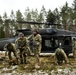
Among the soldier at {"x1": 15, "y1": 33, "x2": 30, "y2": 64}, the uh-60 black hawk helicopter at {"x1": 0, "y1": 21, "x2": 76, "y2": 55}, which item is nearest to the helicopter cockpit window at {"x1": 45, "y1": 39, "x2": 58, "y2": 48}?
the uh-60 black hawk helicopter at {"x1": 0, "y1": 21, "x2": 76, "y2": 55}

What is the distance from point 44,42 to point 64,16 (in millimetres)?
56691

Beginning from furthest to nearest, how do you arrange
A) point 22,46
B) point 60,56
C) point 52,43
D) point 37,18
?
point 37,18 < point 52,43 < point 22,46 < point 60,56

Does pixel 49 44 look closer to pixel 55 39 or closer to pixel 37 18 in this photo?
pixel 55 39

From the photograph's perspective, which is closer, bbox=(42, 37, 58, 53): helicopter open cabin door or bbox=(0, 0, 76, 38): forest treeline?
bbox=(42, 37, 58, 53): helicopter open cabin door

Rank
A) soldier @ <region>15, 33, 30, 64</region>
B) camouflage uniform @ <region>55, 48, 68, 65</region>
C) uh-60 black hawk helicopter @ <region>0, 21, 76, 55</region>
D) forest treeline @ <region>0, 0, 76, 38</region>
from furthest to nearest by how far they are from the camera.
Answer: forest treeline @ <region>0, 0, 76, 38</region>
uh-60 black hawk helicopter @ <region>0, 21, 76, 55</region>
soldier @ <region>15, 33, 30, 64</region>
camouflage uniform @ <region>55, 48, 68, 65</region>

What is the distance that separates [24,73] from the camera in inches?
457

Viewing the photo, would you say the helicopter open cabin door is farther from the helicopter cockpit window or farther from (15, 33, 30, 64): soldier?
(15, 33, 30, 64): soldier

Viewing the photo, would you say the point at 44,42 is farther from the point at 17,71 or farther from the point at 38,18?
the point at 38,18

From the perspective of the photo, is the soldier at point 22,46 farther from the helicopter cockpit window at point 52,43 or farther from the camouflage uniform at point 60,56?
the helicopter cockpit window at point 52,43

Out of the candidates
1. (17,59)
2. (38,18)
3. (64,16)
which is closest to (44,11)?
(38,18)

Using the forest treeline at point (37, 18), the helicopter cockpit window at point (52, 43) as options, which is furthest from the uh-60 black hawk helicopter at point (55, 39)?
the forest treeline at point (37, 18)

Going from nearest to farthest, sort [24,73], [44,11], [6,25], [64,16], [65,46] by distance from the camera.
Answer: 1. [24,73]
2. [65,46]
3. [64,16]
4. [6,25]
5. [44,11]

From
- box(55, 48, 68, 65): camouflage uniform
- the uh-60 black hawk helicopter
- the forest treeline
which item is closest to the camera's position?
box(55, 48, 68, 65): camouflage uniform

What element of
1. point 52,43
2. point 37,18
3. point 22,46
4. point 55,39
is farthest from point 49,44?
point 37,18
